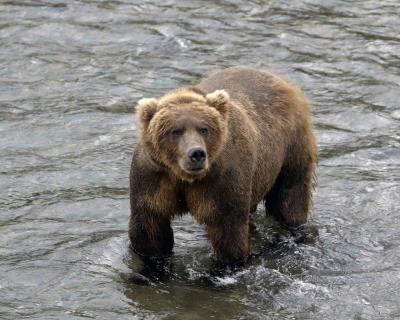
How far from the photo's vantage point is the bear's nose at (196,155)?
23.1 ft

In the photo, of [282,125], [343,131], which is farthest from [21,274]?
[343,131]

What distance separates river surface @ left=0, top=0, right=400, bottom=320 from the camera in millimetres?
7805

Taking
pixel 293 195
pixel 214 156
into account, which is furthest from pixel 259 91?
pixel 214 156

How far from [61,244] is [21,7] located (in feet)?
20.8

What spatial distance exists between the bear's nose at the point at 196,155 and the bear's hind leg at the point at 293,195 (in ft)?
6.42

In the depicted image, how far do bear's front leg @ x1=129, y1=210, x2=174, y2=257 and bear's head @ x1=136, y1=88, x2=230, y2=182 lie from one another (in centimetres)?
57

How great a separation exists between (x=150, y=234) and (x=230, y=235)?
0.60 m

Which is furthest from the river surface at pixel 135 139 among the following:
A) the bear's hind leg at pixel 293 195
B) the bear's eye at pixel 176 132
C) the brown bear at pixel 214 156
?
the bear's eye at pixel 176 132

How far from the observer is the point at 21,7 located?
14.1 meters

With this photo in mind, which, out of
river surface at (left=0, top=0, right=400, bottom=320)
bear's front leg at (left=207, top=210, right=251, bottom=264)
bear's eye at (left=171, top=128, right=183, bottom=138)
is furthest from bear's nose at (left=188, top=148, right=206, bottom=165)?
river surface at (left=0, top=0, right=400, bottom=320)

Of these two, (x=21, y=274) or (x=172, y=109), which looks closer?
(x=172, y=109)

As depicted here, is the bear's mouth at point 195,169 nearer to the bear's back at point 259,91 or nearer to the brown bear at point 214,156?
the brown bear at point 214,156

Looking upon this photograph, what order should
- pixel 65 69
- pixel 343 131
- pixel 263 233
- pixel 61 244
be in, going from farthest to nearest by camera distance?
1. pixel 65 69
2. pixel 343 131
3. pixel 263 233
4. pixel 61 244

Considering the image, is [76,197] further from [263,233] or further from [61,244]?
[263,233]
